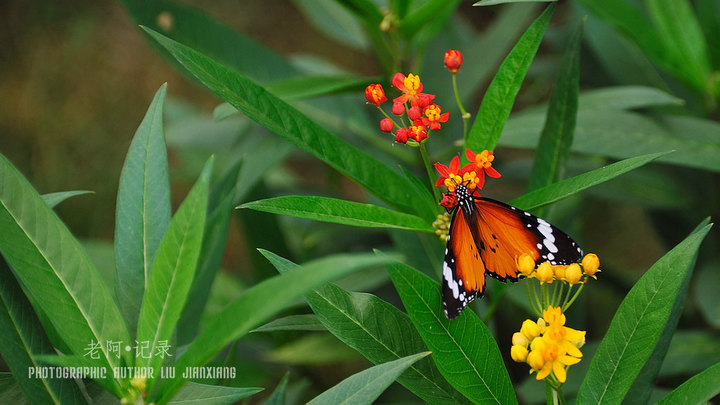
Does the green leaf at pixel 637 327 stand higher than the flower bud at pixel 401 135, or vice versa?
the flower bud at pixel 401 135

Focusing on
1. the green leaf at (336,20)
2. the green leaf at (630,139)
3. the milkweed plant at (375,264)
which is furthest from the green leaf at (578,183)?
the green leaf at (336,20)

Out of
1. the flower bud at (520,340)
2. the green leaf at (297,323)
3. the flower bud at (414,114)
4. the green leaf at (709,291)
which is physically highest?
the flower bud at (414,114)

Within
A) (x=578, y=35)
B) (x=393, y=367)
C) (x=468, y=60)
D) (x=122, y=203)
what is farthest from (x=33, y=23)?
A: (x=393, y=367)

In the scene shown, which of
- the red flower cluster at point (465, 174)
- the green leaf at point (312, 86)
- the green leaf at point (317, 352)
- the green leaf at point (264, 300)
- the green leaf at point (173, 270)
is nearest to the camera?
the green leaf at point (264, 300)

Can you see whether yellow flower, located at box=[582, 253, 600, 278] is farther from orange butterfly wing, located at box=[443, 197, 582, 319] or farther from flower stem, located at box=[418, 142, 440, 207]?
flower stem, located at box=[418, 142, 440, 207]

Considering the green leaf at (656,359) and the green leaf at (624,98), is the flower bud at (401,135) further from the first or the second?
the green leaf at (624,98)

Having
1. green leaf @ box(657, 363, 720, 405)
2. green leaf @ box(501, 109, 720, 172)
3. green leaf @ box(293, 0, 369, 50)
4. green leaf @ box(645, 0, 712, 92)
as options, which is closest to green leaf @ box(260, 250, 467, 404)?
green leaf @ box(657, 363, 720, 405)

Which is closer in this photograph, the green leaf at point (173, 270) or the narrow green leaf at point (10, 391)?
the green leaf at point (173, 270)
